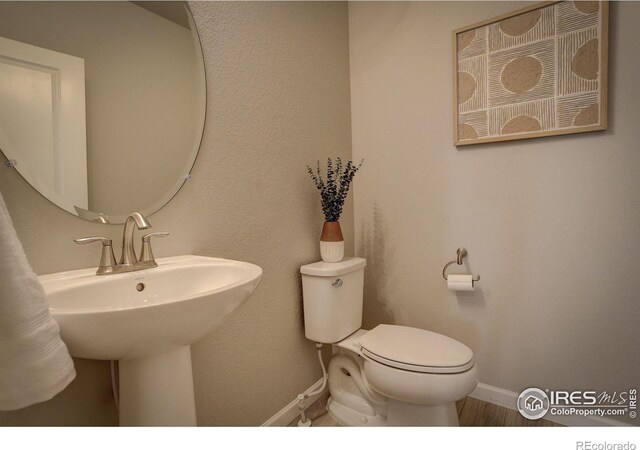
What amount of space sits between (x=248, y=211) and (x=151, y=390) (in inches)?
27.1

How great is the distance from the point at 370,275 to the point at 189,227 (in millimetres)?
1127

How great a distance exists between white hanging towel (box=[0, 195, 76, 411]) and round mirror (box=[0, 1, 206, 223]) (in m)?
0.38

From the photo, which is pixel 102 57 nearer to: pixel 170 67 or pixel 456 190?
pixel 170 67

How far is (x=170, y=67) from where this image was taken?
111cm

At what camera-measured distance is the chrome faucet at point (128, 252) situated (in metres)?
0.88

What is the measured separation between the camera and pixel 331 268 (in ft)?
4.77

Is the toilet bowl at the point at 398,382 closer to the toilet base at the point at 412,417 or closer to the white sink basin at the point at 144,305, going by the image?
the toilet base at the point at 412,417

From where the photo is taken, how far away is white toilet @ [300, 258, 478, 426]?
115 centimetres

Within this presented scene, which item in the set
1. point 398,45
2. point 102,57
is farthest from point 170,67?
point 398,45

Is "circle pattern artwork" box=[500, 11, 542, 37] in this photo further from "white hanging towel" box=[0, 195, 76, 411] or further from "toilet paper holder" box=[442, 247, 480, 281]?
"white hanging towel" box=[0, 195, 76, 411]

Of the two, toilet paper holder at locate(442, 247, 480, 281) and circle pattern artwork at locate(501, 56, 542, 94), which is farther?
toilet paper holder at locate(442, 247, 480, 281)

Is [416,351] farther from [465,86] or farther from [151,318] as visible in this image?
[465,86]

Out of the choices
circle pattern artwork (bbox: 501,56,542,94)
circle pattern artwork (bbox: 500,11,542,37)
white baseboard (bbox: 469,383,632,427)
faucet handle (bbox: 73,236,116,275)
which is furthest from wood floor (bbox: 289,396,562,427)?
circle pattern artwork (bbox: 500,11,542,37)

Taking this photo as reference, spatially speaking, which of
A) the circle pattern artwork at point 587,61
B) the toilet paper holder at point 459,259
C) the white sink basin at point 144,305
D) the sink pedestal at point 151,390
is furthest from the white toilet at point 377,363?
the circle pattern artwork at point 587,61
